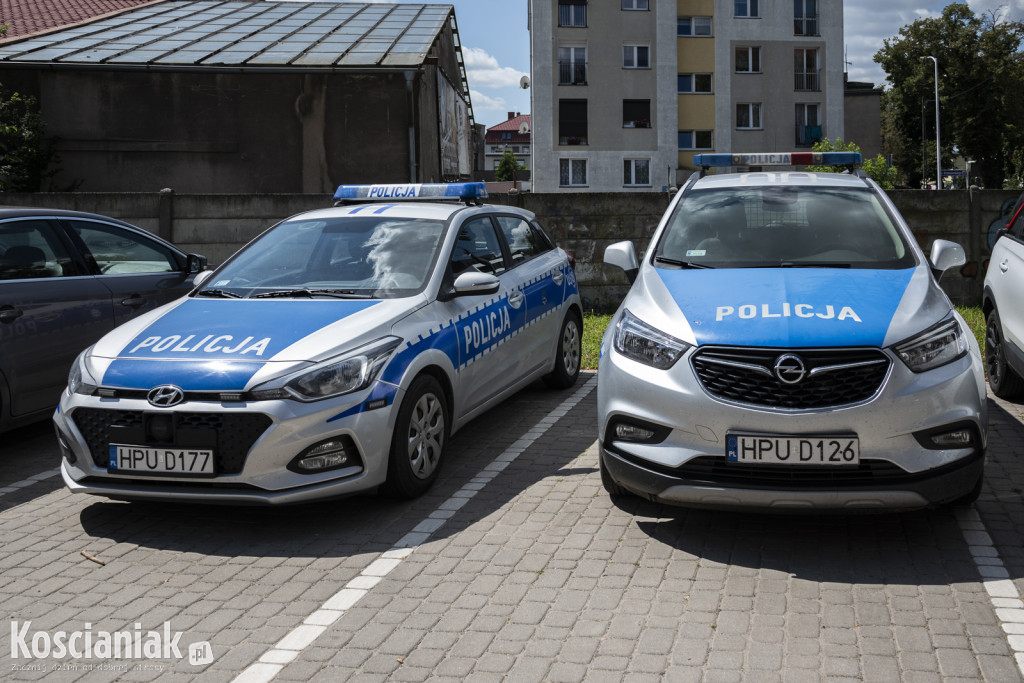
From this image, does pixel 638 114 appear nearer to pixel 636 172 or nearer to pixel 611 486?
pixel 636 172

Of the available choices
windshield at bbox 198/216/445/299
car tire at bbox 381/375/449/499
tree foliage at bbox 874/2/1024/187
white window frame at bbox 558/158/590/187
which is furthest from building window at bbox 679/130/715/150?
car tire at bbox 381/375/449/499

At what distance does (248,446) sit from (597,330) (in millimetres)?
7432

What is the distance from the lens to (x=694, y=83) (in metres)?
45.0

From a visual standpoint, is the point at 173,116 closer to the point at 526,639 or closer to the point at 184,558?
the point at 184,558

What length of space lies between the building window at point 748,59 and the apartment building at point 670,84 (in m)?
0.05

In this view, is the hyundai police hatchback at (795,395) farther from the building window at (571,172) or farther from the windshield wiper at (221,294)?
the building window at (571,172)

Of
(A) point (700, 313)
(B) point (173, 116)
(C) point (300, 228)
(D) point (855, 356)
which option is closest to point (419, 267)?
(C) point (300, 228)

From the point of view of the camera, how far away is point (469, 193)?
24.5 ft

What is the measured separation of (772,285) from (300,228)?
3.35 metres

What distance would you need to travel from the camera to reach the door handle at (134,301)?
7410 millimetres

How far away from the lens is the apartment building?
1734 inches

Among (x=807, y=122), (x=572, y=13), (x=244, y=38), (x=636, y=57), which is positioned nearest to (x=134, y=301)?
(x=244, y=38)

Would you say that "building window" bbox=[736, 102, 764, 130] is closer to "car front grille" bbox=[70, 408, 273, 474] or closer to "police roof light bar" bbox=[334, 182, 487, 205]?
"police roof light bar" bbox=[334, 182, 487, 205]

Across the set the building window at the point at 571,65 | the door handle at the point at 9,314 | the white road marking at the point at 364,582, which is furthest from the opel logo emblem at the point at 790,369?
the building window at the point at 571,65
